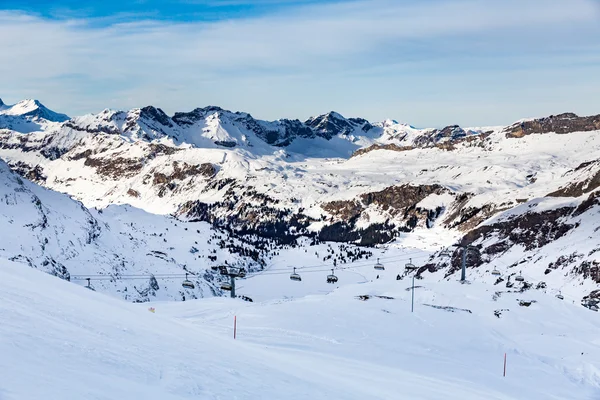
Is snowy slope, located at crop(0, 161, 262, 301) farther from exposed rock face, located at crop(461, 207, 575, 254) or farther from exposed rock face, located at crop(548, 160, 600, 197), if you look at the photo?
exposed rock face, located at crop(548, 160, 600, 197)

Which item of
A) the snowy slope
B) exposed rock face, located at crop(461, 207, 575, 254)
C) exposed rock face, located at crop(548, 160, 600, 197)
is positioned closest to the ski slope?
the snowy slope

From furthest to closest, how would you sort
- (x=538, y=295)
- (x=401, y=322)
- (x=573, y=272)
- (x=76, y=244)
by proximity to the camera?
(x=76, y=244) → (x=573, y=272) → (x=538, y=295) → (x=401, y=322)

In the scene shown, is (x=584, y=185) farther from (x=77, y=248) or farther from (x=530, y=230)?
(x=77, y=248)

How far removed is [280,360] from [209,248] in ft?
544

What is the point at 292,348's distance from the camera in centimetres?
3231

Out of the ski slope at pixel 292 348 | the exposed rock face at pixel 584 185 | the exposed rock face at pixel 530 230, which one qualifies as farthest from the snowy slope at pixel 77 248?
the exposed rock face at pixel 584 185

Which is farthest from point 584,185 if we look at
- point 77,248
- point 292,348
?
point 292,348

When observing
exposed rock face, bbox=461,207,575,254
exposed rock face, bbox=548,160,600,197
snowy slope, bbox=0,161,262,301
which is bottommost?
snowy slope, bbox=0,161,262,301

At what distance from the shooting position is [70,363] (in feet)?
47.6

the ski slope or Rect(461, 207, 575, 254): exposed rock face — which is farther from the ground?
Rect(461, 207, 575, 254): exposed rock face

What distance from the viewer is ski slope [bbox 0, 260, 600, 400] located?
49.0 feet

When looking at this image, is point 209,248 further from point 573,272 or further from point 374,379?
point 374,379

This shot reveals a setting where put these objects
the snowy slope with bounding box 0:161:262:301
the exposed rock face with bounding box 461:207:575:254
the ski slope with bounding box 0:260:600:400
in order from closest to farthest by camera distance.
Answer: the ski slope with bounding box 0:260:600:400, the snowy slope with bounding box 0:161:262:301, the exposed rock face with bounding box 461:207:575:254

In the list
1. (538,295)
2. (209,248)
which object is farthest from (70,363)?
(209,248)
